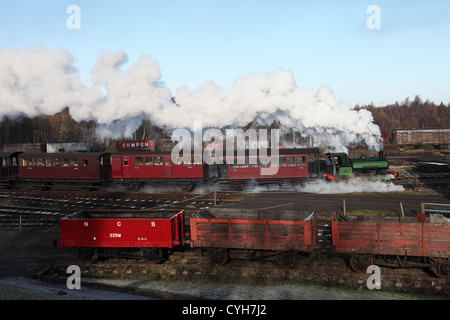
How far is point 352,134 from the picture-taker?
110 ft

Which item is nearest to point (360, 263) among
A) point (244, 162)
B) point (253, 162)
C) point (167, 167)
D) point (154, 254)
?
point (154, 254)

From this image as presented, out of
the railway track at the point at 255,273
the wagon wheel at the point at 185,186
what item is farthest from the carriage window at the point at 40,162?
the railway track at the point at 255,273

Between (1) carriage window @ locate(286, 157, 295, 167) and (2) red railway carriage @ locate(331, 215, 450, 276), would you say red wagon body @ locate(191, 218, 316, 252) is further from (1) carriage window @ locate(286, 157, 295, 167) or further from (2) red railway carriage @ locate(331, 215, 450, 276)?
(1) carriage window @ locate(286, 157, 295, 167)

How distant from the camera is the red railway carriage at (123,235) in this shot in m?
13.0

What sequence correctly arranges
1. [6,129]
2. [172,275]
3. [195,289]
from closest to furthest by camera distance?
Answer: 1. [195,289]
2. [172,275]
3. [6,129]

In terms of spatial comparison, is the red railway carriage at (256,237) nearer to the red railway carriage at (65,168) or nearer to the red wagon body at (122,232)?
the red wagon body at (122,232)

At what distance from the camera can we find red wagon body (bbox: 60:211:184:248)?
511 inches

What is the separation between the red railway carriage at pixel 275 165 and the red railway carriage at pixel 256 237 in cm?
1698

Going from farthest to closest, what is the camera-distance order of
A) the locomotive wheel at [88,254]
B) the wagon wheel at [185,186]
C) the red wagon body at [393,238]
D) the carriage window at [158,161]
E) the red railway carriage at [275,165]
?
the wagon wheel at [185,186] < the carriage window at [158,161] < the red railway carriage at [275,165] < the locomotive wheel at [88,254] < the red wagon body at [393,238]

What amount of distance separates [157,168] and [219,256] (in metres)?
18.5

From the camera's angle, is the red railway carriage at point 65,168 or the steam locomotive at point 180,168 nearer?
the steam locomotive at point 180,168
